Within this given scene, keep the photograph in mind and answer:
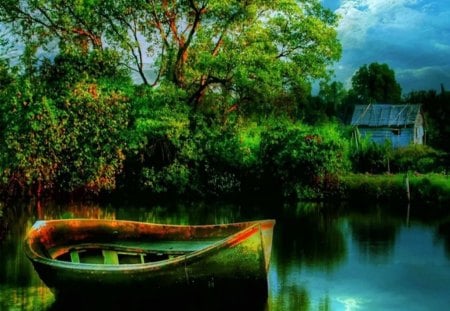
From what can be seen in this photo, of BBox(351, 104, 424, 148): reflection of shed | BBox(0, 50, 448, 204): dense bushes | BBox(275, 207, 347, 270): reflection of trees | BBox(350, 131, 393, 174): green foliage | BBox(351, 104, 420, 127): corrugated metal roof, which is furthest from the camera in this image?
BBox(351, 104, 420, 127): corrugated metal roof

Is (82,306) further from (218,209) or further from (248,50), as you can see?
(248,50)

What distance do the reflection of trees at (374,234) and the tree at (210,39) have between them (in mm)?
6985

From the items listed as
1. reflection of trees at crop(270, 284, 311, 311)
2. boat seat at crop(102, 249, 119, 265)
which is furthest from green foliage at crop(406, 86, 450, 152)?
boat seat at crop(102, 249, 119, 265)

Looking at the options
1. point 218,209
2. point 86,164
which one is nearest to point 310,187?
point 218,209

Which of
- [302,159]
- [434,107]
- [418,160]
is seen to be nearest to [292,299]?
[302,159]

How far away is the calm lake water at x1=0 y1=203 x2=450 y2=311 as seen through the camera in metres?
10.4

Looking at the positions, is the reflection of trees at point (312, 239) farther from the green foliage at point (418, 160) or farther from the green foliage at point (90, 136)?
the green foliage at point (418, 160)

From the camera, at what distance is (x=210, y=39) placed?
83.5 feet

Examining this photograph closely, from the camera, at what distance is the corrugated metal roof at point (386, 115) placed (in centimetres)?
4259

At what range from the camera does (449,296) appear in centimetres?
1068

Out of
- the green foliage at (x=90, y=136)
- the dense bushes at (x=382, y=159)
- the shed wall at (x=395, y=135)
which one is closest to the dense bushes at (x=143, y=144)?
the green foliage at (x=90, y=136)

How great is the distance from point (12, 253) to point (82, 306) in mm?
4951

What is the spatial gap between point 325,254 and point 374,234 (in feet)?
9.89

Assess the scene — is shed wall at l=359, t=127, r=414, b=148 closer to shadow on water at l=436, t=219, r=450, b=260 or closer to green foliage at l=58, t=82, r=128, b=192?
green foliage at l=58, t=82, r=128, b=192
